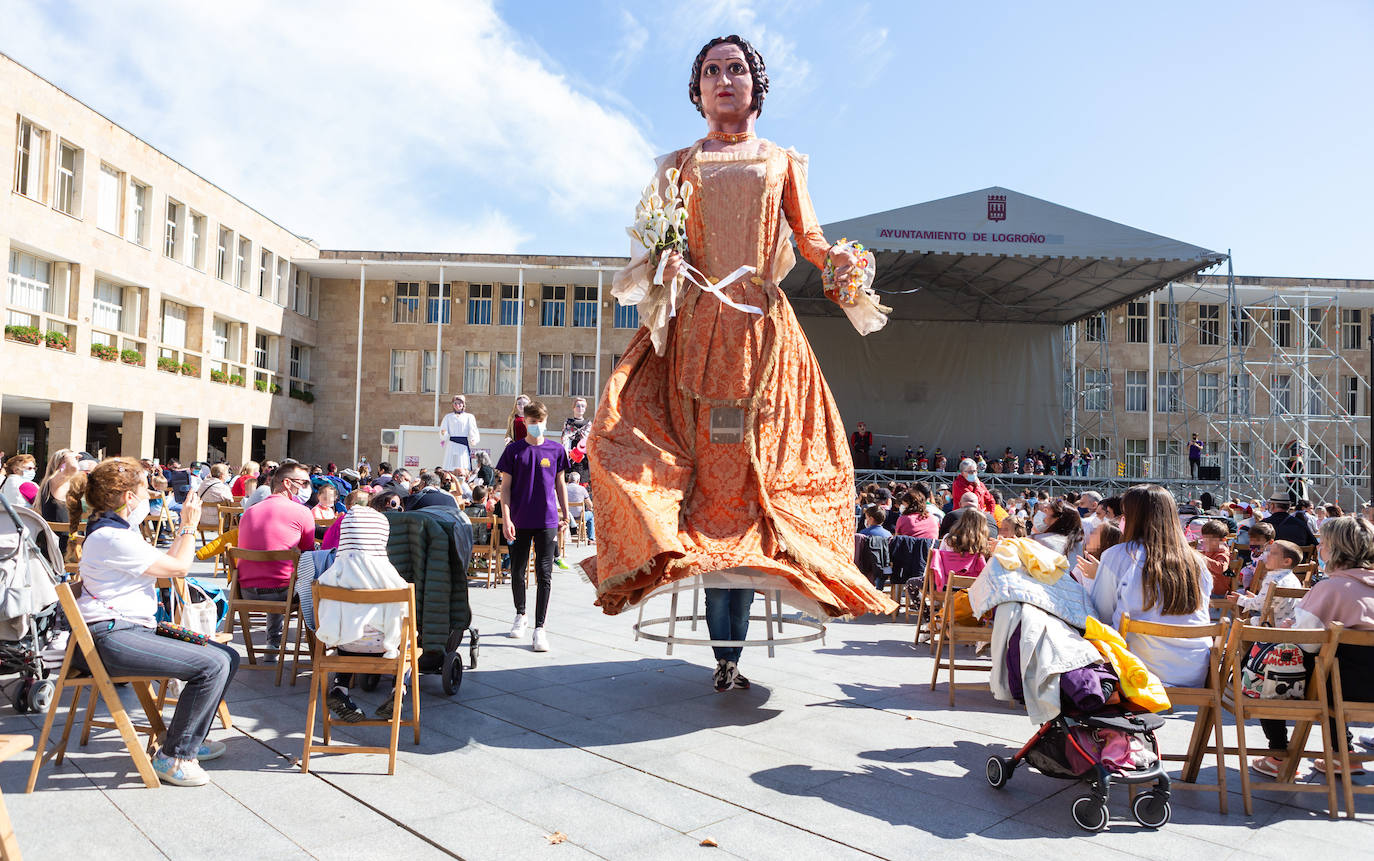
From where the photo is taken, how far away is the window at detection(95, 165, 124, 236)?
894 inches

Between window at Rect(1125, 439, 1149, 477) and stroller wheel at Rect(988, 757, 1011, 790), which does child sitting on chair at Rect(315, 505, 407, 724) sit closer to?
stroller wheel at Rect(988, 757, 1011, 790)

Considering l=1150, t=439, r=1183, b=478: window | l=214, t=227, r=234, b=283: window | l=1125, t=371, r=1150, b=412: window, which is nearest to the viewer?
l=214, t=227, r=234, b=283: window

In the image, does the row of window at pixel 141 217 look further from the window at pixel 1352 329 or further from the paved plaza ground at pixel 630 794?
the window at pixel 1352 329

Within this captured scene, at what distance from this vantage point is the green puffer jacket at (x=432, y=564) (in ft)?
16.4

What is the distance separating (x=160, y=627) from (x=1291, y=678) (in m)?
4.66

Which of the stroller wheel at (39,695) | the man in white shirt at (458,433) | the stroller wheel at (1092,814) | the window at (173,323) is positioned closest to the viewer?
the stroller wheel at (1092,814)

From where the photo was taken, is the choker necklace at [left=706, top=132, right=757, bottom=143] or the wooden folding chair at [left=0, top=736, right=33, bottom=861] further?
the choker necklace at [left=706, top=132, right=757, bottom=143]

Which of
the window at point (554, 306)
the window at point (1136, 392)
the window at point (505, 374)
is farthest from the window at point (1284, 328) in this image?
the window at point (505, 374)

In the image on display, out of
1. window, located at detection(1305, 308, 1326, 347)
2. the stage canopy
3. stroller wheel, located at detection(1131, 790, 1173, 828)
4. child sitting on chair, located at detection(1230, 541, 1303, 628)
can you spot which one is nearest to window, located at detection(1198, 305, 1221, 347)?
window, located at detection(1305, 308, 1326, 347)

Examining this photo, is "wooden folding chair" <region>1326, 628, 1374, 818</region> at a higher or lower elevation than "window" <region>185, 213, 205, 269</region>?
lower

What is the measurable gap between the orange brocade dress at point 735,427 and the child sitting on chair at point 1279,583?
7.97ft

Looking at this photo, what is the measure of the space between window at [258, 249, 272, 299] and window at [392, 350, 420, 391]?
182 inches

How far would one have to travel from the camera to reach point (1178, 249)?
1719 centimetres

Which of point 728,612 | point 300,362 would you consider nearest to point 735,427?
point 728,612
